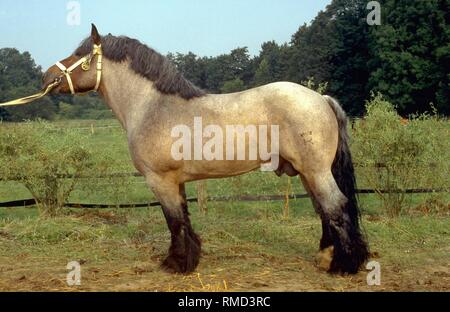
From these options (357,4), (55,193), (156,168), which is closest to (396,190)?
(156,168)

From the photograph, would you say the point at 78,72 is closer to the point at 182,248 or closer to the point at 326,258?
the point at 182,248

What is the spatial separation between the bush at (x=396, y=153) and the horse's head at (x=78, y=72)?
4478mm

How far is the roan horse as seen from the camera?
443 cm

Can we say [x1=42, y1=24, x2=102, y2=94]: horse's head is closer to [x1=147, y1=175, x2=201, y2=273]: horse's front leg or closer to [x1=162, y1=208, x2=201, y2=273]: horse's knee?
[x1=147, y1=175, x2=201, y2=273]: horse's front leg

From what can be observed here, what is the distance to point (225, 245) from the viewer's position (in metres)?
6.02

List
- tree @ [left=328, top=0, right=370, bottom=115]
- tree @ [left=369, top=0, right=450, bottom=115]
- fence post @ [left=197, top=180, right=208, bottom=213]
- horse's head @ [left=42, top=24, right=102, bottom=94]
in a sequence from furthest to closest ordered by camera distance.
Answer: tree @ [left=328, top=0, right=370, bottom=115] → tree @ [left=369, top=0, right=450, bottom=115] → fence post @ [left=197, top=180, right=208, bottom=213] → horse's head @ [left=42, top=24, right=102, bottom=94]

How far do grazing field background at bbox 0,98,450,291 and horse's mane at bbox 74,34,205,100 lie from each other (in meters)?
1.81

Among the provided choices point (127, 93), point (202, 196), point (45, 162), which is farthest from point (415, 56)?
point (127, 93)

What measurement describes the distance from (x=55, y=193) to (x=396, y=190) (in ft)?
17.9

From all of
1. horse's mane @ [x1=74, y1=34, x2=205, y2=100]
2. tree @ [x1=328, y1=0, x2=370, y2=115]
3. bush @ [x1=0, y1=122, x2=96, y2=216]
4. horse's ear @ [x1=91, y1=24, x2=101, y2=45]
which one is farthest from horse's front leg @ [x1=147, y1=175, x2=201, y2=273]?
tree @ [x1=328, y1=0, x2=370, y2=115]

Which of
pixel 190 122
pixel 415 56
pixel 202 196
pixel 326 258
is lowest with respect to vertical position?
pixel 326 258

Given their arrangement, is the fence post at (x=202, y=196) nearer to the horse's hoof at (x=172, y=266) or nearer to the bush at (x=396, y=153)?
the bush at (x=396, y=153)

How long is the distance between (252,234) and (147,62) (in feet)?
9.61

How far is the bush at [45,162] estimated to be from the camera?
7.63 meters
